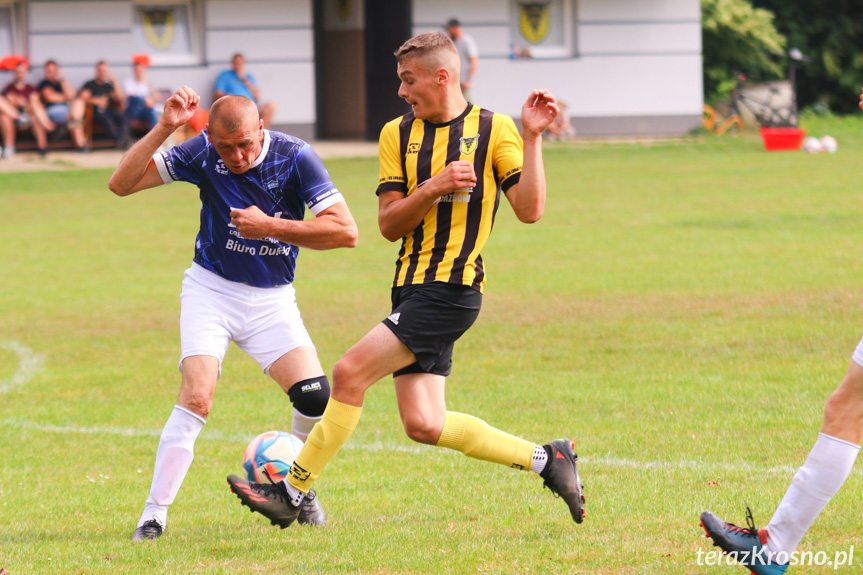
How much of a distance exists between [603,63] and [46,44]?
40.7 ft

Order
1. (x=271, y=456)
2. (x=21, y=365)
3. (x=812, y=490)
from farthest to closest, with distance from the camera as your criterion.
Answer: (x=21, y=365) → (x=271, y=456) → (x=812, y=490)

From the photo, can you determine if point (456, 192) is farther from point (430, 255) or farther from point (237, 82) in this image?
point (237, 82)

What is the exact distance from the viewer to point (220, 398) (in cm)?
852

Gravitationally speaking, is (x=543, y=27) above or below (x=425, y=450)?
above

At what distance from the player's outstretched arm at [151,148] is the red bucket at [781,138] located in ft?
70.5

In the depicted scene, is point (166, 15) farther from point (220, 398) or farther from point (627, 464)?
point (627, 464)

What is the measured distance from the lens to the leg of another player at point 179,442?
5.32m

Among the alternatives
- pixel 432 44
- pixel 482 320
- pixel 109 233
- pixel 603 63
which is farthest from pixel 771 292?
pixel 603 63

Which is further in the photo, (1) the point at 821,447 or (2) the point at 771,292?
(2) the point at 771,292

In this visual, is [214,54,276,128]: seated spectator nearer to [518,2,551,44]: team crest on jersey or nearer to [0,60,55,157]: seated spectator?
[0,60,55,157]: seated spectator

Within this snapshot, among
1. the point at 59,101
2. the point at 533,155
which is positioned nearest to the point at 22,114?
the point at 59,101

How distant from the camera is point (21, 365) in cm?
957

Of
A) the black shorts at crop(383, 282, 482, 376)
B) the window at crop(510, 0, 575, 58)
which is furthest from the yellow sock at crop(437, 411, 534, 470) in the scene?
the window at crop(510, 0, 575, 58)

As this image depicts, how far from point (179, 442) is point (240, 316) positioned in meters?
0.67
